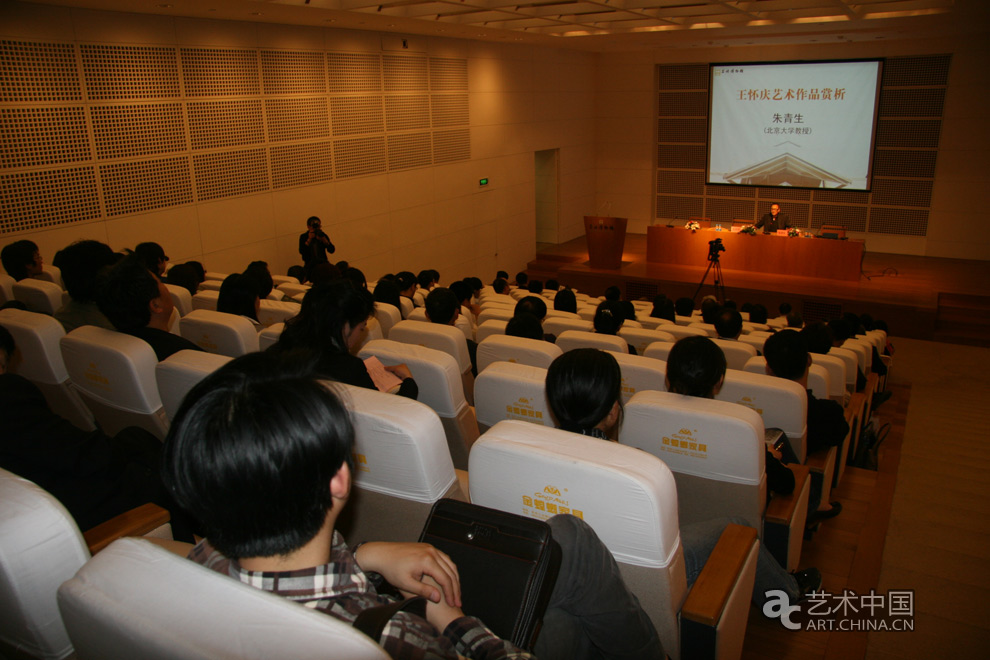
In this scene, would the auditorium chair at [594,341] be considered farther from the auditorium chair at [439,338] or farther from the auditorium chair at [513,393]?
the auditorium chair at [513,393]

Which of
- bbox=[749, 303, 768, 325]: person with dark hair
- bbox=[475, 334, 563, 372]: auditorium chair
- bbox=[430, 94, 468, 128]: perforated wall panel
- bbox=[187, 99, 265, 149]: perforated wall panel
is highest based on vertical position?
bbox=[430, 94, 468, 128]: perforated wall panel

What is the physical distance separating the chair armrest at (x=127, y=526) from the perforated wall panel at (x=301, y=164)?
271 inches

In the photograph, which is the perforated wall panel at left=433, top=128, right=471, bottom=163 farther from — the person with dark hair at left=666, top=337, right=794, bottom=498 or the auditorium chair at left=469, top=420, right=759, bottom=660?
the auditorium chair at left=469, top=420, right=759, bottom=660

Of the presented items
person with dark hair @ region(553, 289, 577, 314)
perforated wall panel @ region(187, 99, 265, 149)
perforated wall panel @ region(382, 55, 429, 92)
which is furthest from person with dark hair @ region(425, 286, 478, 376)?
perforated wall panel @ region(382, 55, 429, 92)

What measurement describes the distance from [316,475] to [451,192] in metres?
10.3

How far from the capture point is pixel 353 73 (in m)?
8.98

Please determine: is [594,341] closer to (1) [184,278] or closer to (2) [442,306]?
(2) [442,306]

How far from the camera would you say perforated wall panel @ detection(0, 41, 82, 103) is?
5629mm

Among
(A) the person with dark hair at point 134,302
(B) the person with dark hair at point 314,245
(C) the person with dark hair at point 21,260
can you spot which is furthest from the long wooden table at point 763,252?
(A) the person with dark hair at point 134,302

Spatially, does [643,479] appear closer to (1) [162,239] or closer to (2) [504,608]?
(2) [504,608]

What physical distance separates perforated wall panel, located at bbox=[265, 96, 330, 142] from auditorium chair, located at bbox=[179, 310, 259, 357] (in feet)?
17.7

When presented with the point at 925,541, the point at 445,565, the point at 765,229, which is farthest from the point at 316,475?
the point at 765,229

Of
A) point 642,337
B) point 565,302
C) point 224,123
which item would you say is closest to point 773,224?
point 565,302

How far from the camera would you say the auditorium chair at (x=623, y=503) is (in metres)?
1.50
